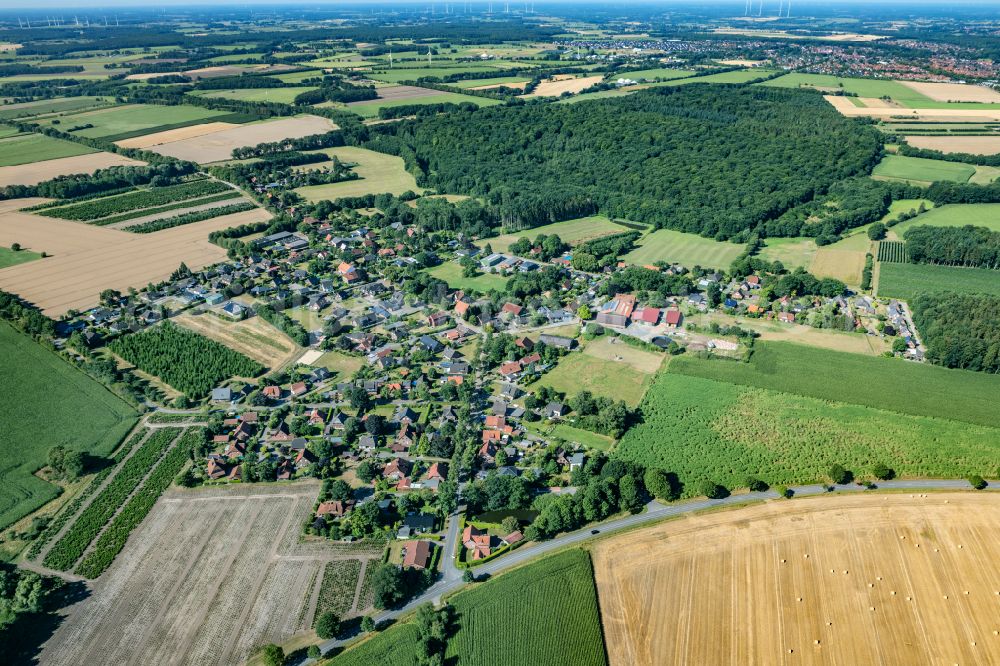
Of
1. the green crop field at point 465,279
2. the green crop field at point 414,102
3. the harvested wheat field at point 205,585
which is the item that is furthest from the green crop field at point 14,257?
Result: the green crop field at point 414,102

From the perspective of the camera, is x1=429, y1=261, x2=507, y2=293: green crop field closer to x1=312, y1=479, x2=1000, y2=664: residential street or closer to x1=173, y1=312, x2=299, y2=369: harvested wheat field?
x1=173, y1=312, x2=299, y2=369: harvested wheat field

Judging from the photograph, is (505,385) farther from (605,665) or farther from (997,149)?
(997,149)

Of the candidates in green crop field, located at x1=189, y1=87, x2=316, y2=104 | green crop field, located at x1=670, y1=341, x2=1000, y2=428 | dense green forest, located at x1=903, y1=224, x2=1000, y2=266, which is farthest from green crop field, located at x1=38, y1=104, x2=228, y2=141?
dense green forest, located at x1=903, y1=224, x2=1000, y2=266

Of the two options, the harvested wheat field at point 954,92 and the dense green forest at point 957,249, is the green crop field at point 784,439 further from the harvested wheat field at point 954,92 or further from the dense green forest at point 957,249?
the harvested wheat field at point 954,92

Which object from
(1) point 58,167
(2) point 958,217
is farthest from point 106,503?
(2) point 958,217

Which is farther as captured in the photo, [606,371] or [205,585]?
[606,371]

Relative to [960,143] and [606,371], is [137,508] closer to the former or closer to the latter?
[606,371]

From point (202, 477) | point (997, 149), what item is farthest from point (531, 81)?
point (202, 477)
